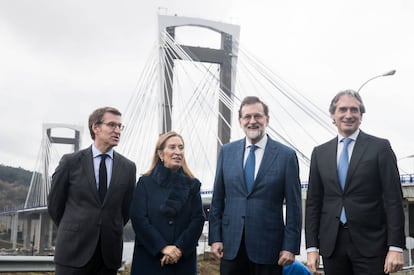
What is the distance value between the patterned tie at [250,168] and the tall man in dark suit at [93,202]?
68 centimetres

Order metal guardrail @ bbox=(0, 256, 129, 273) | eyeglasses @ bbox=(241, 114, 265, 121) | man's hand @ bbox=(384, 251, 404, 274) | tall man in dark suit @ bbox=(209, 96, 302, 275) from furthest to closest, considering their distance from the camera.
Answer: metal guardrail @ bbox=(0, 256, 129, 273) < eyeglasses @ bbox=(241, 114, 265, 121) < tall man in dark suit @ bbox=(209, 96, 302, 275) < man's hand @ bbox=(384, 251, 404, 274)

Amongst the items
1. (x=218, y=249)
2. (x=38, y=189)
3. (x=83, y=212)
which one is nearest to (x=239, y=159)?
(x=218, y=249)

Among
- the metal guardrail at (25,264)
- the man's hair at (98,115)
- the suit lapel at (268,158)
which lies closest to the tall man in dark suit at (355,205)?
the suit lapel at (268,158)

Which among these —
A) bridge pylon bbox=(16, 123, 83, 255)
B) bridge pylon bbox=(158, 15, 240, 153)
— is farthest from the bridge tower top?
bridge pylon bbox=(158, 15, 240, 153)

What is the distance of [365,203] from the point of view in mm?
2719

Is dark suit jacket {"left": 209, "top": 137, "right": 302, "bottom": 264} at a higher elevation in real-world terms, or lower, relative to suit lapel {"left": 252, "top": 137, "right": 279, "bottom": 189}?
lower

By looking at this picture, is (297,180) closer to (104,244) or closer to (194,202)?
(194,202)

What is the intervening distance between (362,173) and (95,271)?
1.51 m

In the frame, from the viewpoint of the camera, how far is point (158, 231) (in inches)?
124

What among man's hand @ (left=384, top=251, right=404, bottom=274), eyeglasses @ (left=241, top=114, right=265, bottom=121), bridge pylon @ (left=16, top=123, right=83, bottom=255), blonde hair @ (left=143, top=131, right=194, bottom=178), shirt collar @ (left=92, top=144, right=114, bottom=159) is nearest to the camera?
man's hand @ (left=384, top=251, right=404, bottom=274)

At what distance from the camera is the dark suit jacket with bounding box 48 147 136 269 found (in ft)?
9.73

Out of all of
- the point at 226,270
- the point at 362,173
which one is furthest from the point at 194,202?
the point at 362,173

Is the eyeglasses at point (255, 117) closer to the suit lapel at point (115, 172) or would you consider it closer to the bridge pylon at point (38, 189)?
the suit lapel at point (115, 172)

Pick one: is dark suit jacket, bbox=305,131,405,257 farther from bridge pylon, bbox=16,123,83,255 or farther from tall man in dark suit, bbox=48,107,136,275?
bridge pylon, bbox=16,123,83,255
